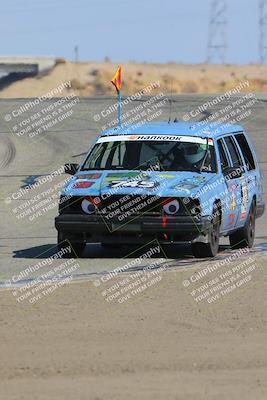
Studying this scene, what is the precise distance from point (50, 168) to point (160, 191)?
1437 centimetres

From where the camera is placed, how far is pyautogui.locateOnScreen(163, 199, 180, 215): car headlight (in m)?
12.2

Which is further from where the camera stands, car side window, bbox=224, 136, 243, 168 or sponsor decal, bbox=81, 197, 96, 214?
car side window, bbox=224, 136, 243, 168

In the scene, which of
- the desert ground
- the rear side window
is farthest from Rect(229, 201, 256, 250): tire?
the rear side window

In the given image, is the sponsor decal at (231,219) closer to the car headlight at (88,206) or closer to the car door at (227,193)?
the car door at (227,193)

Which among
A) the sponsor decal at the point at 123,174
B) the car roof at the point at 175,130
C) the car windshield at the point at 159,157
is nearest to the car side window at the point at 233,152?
the car roof at the point at 175,130

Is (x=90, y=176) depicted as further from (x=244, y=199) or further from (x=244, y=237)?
(x=244, y=237)

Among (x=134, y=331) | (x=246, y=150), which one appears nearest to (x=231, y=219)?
(x=246, y=150)

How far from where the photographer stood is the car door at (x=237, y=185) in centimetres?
1341

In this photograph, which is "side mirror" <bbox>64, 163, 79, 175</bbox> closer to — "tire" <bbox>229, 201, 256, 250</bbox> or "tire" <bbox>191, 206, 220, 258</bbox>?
"tire" <bbox>191, 206, 220, 258</bbox>

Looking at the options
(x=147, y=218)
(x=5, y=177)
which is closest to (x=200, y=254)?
(x=147, y=218)

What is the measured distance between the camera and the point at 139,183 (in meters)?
12.4

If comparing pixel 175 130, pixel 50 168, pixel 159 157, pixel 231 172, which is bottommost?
pixel 50 168

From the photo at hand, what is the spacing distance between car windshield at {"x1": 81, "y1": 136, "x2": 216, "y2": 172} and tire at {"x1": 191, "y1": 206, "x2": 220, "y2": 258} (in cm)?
75

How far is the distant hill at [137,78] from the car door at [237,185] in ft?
202
